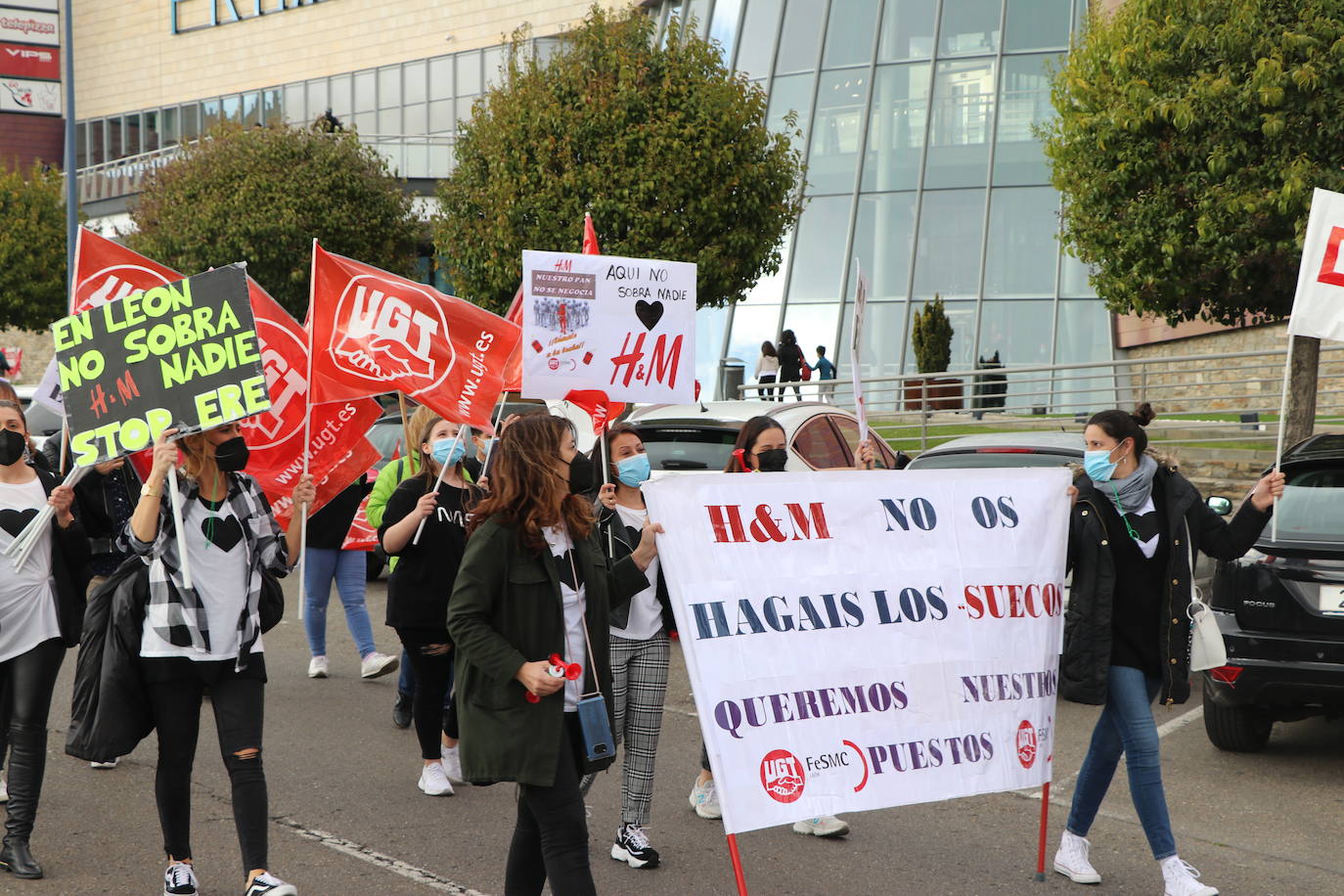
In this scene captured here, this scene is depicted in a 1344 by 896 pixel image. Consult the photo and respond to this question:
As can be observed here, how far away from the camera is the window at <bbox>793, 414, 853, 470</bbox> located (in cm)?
992

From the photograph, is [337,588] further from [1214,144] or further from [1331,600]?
[1214,144]

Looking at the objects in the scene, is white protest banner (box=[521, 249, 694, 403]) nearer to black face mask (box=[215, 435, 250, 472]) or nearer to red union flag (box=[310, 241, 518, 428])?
red union flag (box=[310, 241, 518, 428])

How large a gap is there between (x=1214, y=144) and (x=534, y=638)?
8883mm

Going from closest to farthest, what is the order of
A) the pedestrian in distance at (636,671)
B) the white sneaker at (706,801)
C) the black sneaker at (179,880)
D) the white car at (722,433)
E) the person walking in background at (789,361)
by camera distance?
the black sneaker at (179,880), the pedestrian in distance at (636,671), the white sneaker at (706,801), the white car at (722,433), the person walking in background at (789,361)

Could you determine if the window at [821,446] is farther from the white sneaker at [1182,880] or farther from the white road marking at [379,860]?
the white sneaker at [1182,880]

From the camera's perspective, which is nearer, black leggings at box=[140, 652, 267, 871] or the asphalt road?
black leggings at box=[140, 652, 267, 871]

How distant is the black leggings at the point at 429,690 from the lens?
6133 millimetres

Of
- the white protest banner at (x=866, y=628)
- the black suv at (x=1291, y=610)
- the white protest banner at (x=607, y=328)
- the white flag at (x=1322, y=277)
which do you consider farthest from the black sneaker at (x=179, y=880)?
the white flag at (x=1322, y=277)

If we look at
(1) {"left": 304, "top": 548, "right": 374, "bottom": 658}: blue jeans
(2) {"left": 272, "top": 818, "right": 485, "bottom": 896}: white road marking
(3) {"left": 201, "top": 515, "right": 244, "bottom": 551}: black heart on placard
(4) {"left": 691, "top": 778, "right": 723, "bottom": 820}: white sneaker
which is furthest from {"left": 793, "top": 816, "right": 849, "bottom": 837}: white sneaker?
(1) {"left": 304, "top": 548, "right": 374, "bottom": 658}: blue jeans

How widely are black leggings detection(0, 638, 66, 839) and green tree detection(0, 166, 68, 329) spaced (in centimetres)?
2961

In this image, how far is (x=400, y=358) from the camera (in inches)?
277

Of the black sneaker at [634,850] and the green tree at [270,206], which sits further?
the green tree at [270,206]

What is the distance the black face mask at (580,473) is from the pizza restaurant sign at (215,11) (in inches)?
1630

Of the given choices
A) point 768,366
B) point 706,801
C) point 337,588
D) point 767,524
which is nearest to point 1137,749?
point 767,524
